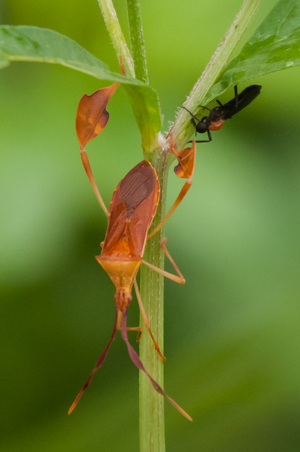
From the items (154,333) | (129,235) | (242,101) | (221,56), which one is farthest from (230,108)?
(154,333)

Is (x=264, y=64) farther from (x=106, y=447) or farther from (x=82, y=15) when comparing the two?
(x=82, y=15)

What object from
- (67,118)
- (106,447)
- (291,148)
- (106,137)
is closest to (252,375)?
(106,447)

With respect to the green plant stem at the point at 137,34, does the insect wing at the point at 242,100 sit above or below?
below

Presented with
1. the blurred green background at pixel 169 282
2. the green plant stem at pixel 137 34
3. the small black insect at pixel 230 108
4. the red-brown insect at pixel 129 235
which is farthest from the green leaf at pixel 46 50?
the blurred green background at pixel 169 282

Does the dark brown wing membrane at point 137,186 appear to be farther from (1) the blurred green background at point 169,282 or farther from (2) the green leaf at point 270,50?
(1) the blurred green background at point 169,282

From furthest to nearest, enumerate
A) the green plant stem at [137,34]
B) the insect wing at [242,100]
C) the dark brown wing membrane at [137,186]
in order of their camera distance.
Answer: the insect wing at [242,100] < the dark brown wing membrane at [137,186] < the green plant stem at [137,34]

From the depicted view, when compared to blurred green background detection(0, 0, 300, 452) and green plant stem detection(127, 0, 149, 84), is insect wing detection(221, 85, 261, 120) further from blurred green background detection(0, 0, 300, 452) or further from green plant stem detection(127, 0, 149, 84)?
blurred green background detection(0, 0, 300, 452)

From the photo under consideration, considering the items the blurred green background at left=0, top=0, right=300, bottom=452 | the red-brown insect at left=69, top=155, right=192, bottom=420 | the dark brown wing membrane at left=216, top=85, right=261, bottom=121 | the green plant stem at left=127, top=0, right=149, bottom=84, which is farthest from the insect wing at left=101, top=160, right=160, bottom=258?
the blurred green background at left=0, top=0, right=300, bottom=452
